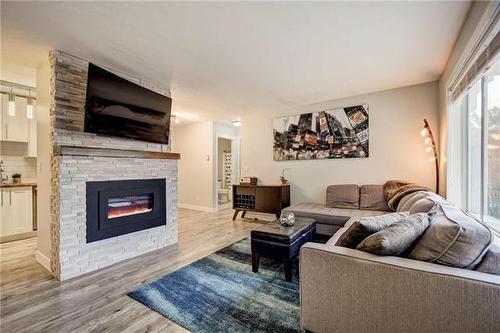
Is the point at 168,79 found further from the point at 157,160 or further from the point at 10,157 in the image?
the point at 10,157

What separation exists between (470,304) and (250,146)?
4.49 metres

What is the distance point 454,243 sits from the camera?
3.94 ft

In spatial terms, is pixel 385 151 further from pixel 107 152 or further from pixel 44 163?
pixel 44 163

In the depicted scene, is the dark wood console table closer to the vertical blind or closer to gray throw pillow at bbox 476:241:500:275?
the vertical blind

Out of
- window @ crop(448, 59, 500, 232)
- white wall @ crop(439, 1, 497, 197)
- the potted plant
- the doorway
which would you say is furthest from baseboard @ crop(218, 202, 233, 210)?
window @ crop(448, 59, 500, 232)

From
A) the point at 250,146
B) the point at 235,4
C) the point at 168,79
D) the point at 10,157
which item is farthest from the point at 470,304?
the point at 10,157

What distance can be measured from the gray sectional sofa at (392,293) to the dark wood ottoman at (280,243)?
0.78 metres

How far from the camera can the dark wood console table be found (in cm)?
438

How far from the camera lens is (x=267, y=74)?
3.03m

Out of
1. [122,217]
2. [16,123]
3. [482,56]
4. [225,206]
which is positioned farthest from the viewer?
[225,206]

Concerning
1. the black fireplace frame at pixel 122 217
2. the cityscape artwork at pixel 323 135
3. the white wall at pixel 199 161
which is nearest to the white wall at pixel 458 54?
the cityscape artwork at pixel 323 135

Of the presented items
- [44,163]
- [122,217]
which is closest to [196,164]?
[122,217]

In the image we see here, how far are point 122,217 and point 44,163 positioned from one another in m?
1.07

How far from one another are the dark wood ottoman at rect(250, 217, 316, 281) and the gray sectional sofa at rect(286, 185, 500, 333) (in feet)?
2.57
